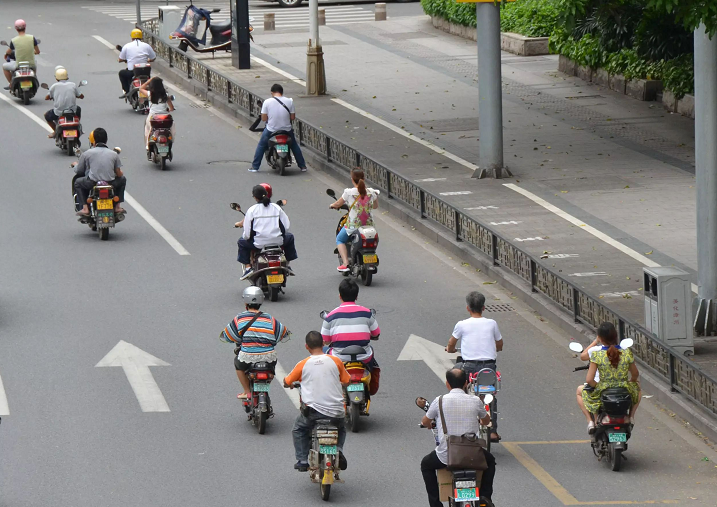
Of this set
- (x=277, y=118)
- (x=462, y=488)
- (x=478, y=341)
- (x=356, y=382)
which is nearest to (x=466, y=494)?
(x=462, y=488)

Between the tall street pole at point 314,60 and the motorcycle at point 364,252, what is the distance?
1244cm

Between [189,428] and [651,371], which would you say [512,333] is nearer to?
[651,371]

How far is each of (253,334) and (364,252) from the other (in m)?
5.11

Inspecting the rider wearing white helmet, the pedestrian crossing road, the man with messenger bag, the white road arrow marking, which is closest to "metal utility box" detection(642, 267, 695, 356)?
the white road arrow marking

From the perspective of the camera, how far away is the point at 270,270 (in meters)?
16.4

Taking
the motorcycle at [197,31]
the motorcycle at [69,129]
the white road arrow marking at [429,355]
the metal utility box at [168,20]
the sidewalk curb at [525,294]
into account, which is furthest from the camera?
the metal utility box at [168,20]

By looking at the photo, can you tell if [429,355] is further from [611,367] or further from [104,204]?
[104,204]

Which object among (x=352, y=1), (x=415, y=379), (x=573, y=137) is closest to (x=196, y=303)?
(x=415, y=379)

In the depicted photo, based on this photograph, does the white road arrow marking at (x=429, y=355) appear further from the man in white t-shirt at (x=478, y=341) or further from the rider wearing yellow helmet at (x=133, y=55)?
the rider wearing yellow helmet at (x=133, y=55)

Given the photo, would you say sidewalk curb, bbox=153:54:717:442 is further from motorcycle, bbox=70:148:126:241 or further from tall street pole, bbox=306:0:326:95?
motorcycle, bbox=70:148:126:241

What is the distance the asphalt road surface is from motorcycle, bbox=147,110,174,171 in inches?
16.8

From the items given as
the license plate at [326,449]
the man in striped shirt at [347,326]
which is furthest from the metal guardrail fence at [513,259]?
the license plate at [326,449]

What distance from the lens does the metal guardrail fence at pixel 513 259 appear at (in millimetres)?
12953

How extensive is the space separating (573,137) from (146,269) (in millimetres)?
10656
